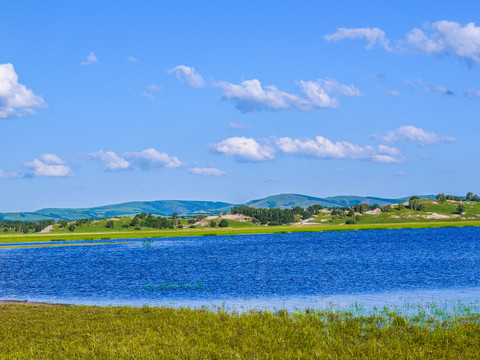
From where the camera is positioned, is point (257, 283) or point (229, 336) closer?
point (229, 336)

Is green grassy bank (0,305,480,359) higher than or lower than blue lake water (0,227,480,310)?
higher

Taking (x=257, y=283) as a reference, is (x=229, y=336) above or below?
above

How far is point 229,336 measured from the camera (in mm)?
26547

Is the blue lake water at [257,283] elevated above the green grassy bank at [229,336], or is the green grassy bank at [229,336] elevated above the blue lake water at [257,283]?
the green grassy bank at [229,336]

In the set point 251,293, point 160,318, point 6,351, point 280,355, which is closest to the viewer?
point 280,355

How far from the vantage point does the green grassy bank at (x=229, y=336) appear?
75.6 ft

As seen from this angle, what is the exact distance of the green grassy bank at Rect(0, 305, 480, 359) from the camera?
907 inches

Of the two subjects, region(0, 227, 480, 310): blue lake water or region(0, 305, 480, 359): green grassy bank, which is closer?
region(0, 305, 480, 359): green grassy bank

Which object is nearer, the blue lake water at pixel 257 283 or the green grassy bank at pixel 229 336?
the green grassy bank at pixel 229 336

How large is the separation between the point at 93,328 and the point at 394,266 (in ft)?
175

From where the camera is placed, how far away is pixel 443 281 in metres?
54.9

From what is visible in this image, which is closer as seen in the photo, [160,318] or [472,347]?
[472,347]

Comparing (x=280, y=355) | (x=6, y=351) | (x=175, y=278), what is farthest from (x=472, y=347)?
(x=175, y=278)

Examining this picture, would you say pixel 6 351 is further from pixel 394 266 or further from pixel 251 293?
pixel 394 266
